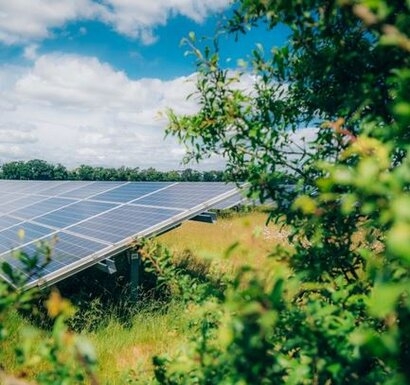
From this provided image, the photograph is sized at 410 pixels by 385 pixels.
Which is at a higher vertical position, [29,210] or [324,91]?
[324,91]

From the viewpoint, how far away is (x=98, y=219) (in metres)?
9.84

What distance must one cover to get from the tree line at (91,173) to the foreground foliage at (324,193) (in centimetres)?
4919

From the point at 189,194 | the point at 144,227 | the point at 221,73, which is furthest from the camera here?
the point at 189,194

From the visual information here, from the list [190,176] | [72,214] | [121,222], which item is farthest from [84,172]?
[121,222]

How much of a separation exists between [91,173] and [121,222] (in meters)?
53.2

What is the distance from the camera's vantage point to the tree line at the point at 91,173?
55719mm

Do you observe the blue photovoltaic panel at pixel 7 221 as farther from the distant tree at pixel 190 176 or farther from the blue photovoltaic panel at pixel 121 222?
the distant tree at pixel 190 176

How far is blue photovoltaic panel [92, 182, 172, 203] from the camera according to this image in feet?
38.6

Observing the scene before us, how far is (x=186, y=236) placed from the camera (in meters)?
17.0

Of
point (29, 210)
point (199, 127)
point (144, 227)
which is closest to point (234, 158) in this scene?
point (199, 127)

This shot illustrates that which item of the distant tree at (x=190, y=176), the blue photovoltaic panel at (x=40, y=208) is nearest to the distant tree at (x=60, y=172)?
the distant tree at (x=190, y=176)

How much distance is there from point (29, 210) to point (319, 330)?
1379 centimetres

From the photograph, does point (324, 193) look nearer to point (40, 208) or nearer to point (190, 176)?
point (40, 208)

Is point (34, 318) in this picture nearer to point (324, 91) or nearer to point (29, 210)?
point (29, 210)
